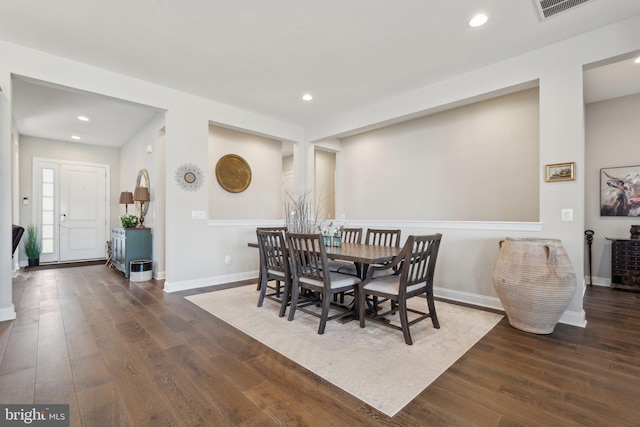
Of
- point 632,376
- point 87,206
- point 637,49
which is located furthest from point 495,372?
point 87,206

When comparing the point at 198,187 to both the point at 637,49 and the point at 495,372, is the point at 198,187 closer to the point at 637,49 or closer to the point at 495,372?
the point at 495,372

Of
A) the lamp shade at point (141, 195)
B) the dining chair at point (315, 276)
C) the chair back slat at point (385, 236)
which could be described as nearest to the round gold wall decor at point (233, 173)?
the lamp shade at point (141, 195)

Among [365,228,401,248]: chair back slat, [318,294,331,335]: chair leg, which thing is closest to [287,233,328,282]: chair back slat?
[318,294,331,335]: chair leg

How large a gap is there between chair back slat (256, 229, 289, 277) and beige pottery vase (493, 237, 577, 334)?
81.8 inches

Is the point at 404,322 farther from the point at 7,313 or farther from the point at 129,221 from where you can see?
the point at 129,221

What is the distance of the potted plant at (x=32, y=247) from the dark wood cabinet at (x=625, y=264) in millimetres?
10086

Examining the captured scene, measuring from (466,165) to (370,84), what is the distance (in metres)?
1.93

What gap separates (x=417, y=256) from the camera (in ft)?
8.06

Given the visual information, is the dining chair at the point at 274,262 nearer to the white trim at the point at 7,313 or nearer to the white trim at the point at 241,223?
the white trim at the point at 241,223

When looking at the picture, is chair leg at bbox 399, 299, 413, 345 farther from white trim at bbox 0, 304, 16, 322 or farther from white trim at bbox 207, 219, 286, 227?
white trim at bbox 0, 304, 16, 322

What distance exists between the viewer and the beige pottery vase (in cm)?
251

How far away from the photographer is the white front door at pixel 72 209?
6.45 m

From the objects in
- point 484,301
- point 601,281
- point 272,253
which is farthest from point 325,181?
point 601,281

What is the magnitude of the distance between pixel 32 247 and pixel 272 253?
234 inches
